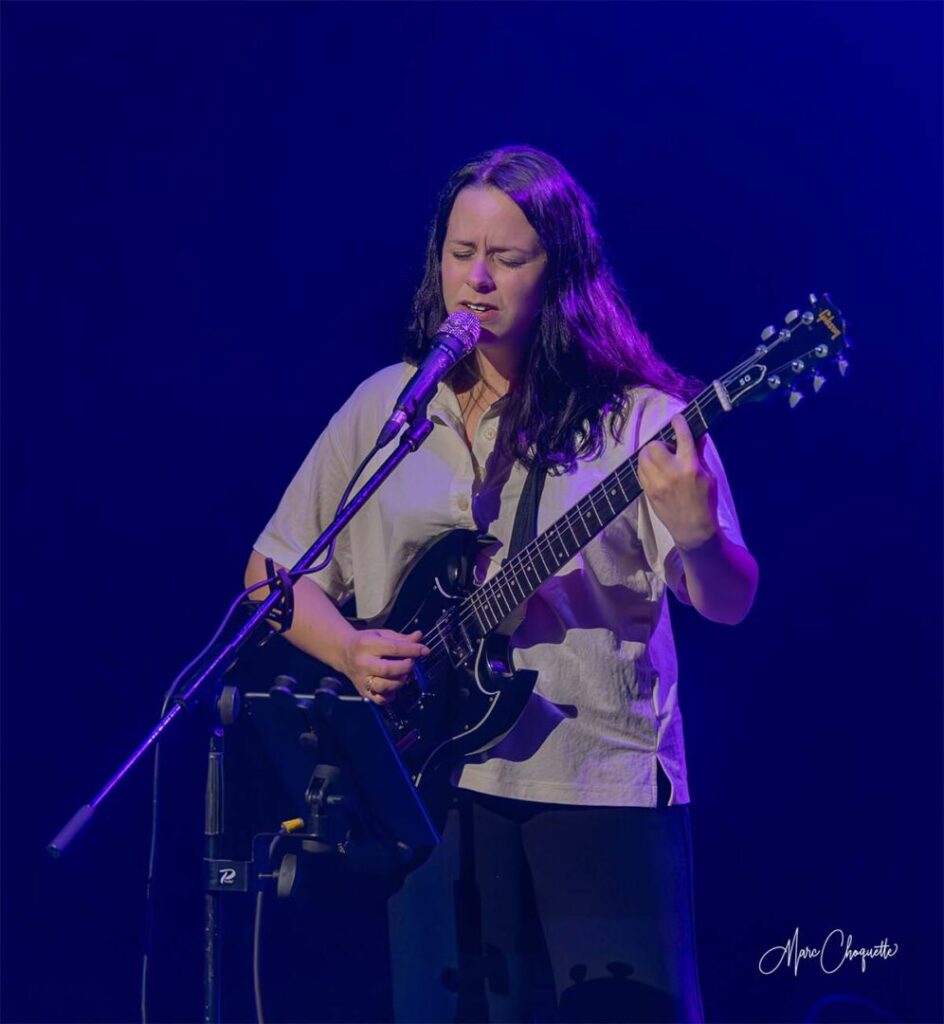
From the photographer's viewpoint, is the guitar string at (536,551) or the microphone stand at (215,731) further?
the guitar string at (536,551)

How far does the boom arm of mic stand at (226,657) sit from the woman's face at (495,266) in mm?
313

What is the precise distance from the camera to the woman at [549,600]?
6.15 feet

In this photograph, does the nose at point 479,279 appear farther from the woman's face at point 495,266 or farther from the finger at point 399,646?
the finger at point 399,646

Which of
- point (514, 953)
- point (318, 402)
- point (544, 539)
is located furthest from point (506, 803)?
point (318, 402)

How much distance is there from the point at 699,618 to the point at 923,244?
2.94 feet

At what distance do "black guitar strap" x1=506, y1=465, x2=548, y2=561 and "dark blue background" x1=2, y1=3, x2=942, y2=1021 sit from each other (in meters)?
0.66

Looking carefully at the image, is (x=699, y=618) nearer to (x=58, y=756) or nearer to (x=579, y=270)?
(x=579, y=270)

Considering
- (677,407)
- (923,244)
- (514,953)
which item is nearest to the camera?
(514,953)

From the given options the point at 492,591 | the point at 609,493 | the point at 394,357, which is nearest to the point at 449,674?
the point at 492,591

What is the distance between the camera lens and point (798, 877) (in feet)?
8.65

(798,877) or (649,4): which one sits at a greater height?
(649,4)

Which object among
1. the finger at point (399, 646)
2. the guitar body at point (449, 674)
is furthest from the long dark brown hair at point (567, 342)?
the finger at point (399, 646)

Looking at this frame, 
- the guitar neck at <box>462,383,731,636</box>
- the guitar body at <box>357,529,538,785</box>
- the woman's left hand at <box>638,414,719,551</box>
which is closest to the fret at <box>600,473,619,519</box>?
the guitar neck at <box>462,383,731,636</box>

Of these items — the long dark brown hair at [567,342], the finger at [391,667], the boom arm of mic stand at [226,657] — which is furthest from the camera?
the long dark brown hair at [567,342]
